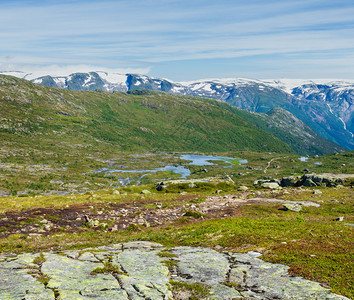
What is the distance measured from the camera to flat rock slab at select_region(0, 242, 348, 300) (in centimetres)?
1547

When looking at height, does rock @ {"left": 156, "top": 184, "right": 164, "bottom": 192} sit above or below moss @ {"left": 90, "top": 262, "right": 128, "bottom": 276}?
below

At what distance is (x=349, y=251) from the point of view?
22.2 m

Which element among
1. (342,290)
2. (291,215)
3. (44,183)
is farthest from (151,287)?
(44,183)

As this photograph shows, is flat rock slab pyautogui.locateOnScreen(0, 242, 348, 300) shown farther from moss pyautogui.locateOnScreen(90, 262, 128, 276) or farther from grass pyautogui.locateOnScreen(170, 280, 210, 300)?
grass pyautogui.locateOnScreen(170, 280, 210, 300)

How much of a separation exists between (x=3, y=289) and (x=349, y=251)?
27491 mm

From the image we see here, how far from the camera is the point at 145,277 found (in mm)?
18312

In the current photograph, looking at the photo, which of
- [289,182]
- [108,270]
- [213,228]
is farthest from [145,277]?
[289,182]

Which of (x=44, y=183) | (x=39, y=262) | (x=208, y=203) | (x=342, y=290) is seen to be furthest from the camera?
(x=44, y=183)

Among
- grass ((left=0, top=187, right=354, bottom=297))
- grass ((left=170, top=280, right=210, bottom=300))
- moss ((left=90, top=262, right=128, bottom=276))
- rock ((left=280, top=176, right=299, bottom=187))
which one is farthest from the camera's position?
rock ((left=280, top=176, right=299, bottom=187))

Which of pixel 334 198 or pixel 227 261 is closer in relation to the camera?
pixel 227 261

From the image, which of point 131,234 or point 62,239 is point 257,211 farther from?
point 62,239

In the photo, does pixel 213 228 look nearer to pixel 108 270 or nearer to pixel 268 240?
→ pixel 268 240

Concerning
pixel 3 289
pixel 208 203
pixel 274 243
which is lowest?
pixel 208 203

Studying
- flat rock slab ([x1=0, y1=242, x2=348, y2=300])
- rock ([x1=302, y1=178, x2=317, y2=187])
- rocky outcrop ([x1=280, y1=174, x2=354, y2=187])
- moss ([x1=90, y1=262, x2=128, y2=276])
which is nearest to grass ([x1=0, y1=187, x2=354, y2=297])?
moss ([x1=90, y1=262, x2=128, y2=276])
